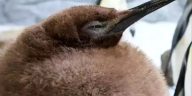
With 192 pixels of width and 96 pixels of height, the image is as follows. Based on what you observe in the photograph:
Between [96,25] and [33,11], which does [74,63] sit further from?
[33,11]

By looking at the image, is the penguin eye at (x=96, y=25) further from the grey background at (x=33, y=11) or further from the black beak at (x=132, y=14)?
the grey background at (x=33, y=11)

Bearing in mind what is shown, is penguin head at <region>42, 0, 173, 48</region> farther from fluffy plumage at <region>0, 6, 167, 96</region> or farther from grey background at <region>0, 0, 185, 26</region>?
grey background at <region>0, 0, 185, 26</region>

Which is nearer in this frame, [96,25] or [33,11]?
[96,25]

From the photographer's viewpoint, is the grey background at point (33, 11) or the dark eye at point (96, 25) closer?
the dark eye at point (96, 25)

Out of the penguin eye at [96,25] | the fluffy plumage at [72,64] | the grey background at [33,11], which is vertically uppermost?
the penguin eye at [96,25]

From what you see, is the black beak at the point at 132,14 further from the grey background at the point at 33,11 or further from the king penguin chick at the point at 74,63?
the grey background at the point at 33,11

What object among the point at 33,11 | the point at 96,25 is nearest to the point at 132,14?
the point at 96,25

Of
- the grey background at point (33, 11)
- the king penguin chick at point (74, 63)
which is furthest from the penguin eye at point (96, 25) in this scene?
the grey background at point (33, 11)

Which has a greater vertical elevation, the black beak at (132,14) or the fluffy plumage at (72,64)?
the black beak at (132,14)

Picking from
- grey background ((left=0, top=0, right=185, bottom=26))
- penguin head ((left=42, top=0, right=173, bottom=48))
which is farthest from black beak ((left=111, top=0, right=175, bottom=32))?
grey background ((left=0, top=0, right=185, bottom=26))
